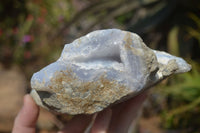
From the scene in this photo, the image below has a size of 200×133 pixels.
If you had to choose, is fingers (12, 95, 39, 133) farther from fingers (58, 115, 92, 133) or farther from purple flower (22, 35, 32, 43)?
purple flower (22, 35, 32, 43)

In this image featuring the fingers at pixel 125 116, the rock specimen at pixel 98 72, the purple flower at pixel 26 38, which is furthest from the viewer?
the purple flower at pixel 26 38

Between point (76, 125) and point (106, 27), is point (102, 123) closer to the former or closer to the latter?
point (76, 125)

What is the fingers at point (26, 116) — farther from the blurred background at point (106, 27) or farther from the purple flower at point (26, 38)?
the purple flower at point (26, 38)

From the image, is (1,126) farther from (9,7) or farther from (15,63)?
(9,7)

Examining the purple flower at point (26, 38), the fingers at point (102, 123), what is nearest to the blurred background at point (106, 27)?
the purple flower at point (26, 38)

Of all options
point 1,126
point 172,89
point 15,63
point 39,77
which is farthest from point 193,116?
point 15,63

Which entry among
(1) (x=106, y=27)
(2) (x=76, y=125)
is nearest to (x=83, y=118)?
(2) (x=76, y=125)
